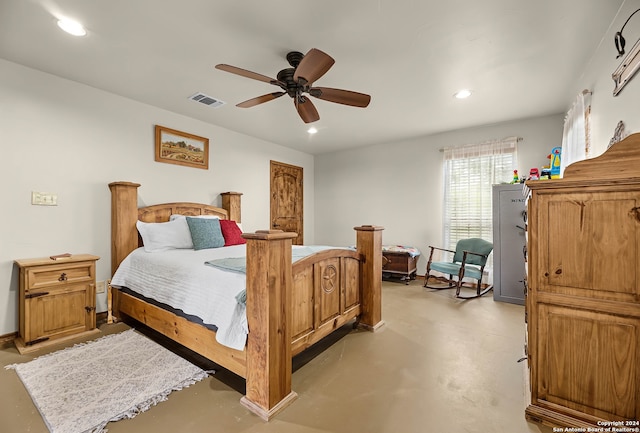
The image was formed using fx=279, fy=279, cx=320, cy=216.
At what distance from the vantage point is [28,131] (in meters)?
2.64

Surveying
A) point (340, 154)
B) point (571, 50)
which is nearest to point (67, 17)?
point (571, 50)

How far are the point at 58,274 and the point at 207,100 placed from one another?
7.60 ft

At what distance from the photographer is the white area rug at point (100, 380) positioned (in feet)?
5.25

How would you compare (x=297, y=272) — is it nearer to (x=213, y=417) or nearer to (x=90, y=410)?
(x=213, y=417)

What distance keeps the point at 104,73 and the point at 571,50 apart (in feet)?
13.9

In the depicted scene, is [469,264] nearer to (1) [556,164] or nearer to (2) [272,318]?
(1) [556,164]

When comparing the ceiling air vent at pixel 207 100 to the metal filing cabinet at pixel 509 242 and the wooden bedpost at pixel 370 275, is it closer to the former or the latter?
the wooden bedpost at pixel 370 275

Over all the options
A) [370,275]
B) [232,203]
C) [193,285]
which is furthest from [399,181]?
[193,285]

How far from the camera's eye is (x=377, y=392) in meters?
1.80

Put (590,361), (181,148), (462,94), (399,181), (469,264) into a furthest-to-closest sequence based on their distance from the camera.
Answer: (399,181)
(469,264)
(181,148)
(462,94)
(590,361)

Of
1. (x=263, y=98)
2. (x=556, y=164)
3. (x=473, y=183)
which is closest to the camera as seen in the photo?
(x=263, y=98)

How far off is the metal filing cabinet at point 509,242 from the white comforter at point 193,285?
3.34 meters

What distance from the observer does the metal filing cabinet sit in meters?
3.58

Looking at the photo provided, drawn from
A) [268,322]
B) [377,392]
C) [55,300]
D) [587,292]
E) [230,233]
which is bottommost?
[377,392]
